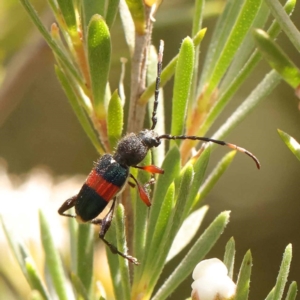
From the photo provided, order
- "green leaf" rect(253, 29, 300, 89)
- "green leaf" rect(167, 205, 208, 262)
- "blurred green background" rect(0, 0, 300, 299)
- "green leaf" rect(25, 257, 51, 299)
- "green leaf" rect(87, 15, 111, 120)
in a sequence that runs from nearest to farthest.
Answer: "green leaf" rect(253, 29, 300, 89) < "green leaf" rect(87, 15, 111, 120) < "green leaf" rect(25, 257, 51, 299) < "green leaf" rect(167, 205, 208, 262) < "blurred green background" rect(0, 0, 300, 299)

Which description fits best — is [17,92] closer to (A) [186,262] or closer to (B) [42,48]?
(B) [42,48]

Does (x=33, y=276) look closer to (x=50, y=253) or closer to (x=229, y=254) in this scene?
(x=50, y=253)

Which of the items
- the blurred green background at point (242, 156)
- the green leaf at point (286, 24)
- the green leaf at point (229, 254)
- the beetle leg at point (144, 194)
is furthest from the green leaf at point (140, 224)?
the blurred green background at point (242, 156)

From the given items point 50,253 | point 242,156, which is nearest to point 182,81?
point 50,253

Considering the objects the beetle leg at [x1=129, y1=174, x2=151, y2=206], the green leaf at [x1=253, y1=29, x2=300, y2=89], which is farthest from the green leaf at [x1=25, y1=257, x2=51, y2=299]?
the green leaf at [x1=253, y1=29, x2=300, y2=89]

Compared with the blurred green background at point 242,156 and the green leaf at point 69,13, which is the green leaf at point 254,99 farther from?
the blurred green background at point 242,156

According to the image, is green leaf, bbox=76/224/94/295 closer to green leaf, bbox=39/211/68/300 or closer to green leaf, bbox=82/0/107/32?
green leaf, bbox=39/211/68/300
